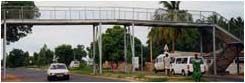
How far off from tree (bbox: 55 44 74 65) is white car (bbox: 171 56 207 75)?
236 feet

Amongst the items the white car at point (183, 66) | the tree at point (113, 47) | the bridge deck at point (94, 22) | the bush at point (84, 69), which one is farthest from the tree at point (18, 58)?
the white car at point (183, 66)

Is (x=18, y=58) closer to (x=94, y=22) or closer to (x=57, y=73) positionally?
(x=94, y=22)

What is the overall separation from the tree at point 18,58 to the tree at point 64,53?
35.3ft

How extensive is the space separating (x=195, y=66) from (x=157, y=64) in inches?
979

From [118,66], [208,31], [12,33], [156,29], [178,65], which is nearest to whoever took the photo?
[178,65]

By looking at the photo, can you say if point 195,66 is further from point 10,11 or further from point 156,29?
point 156,29

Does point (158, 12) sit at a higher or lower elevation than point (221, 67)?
higher

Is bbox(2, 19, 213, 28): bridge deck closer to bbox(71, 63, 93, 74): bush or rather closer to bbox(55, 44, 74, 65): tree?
Result: bbox(71, 63, 93, 74): bush

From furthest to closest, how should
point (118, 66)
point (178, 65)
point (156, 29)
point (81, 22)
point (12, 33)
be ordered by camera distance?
1. point (118, 66)
2. point (156, 29)
3. point (12, 33)
4. point (81, 22)
5. point (178, 65)

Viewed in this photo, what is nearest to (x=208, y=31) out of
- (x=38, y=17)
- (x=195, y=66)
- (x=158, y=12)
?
(x=158, y=12)

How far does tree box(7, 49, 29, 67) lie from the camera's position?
391 ft

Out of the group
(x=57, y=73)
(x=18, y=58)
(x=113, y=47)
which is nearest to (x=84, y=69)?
(x=113, y=47)

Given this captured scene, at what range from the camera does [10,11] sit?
41438 mm

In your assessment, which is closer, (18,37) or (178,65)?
(178,65)
